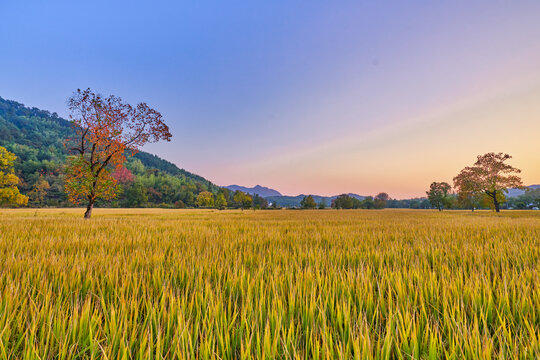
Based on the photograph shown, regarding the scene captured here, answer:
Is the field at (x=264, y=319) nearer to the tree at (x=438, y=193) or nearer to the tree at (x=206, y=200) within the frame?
the tree at (x=438, y=193)

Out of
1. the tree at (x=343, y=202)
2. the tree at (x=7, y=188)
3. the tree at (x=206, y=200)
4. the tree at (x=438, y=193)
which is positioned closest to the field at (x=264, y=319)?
the tree at (x=7, y=188)

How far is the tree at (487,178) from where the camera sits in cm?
3288

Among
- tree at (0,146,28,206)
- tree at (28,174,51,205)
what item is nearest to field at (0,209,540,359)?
→ tree at (0,146,28,206)

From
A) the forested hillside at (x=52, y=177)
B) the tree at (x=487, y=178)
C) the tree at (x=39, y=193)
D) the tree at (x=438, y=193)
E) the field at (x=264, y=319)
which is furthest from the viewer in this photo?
the forested hillside at (x=52, y=177)

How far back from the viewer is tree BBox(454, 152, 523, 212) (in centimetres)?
3288

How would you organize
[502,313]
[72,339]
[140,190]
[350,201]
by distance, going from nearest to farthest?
1. [72,339]
2. [502,313]
3. [140,190]
4. [350,201]

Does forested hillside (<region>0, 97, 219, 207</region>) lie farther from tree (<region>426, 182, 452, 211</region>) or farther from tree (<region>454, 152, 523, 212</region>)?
tree (<region>426, 182, 452, 211</region>)

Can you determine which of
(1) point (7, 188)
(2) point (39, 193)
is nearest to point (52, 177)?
(2) point (39, 193)

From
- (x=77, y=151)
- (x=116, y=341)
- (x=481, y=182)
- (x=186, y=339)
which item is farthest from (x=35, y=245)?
(x=481, y=182)

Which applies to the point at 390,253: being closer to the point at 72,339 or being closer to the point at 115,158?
the point at 72,339

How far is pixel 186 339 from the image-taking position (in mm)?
1118

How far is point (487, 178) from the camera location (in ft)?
114

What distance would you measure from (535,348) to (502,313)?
1.65 ft

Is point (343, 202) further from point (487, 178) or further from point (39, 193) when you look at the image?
point (39, 193)
